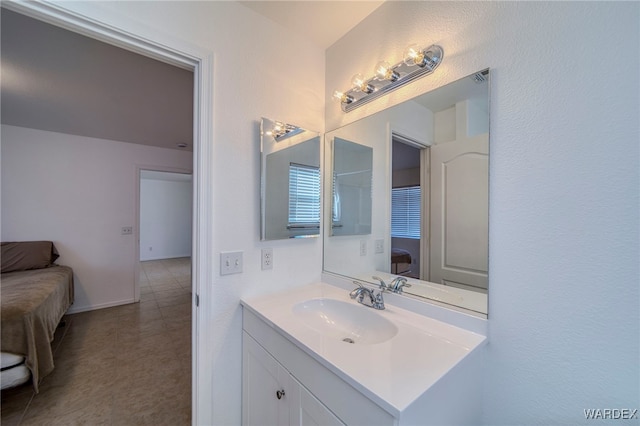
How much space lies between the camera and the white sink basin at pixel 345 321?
1.12 meters

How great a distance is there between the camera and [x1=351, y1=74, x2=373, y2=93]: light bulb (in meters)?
1.34

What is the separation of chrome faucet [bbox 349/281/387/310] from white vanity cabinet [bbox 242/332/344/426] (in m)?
0.47

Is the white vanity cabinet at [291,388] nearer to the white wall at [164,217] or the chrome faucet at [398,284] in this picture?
the chrome faucet at [398,284]

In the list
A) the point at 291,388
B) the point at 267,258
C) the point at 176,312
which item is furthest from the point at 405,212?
the point at 176,312

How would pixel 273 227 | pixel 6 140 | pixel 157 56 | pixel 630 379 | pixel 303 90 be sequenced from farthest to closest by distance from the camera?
pixel 6 140 → pixel 303 90 → pixel 273 227 → pixel 157 56 → pixel 630 379

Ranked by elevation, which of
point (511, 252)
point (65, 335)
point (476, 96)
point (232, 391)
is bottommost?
point (65, 335)

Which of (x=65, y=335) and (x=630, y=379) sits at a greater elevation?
(x=630, y=379)

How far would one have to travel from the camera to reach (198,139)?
121 centimetres

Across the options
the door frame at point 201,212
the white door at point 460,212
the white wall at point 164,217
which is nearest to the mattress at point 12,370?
the door frame at point 201,212

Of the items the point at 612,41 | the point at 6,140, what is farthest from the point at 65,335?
the point at 612,41

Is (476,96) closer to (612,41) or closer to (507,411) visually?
(612,41)

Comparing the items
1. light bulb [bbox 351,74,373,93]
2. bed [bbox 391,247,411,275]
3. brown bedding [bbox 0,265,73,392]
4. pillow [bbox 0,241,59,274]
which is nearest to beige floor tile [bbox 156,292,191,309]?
brown bedding [bbox 0,265,73,392]

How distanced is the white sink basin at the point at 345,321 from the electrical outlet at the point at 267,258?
28 centimetres

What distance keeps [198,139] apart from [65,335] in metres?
3.09
